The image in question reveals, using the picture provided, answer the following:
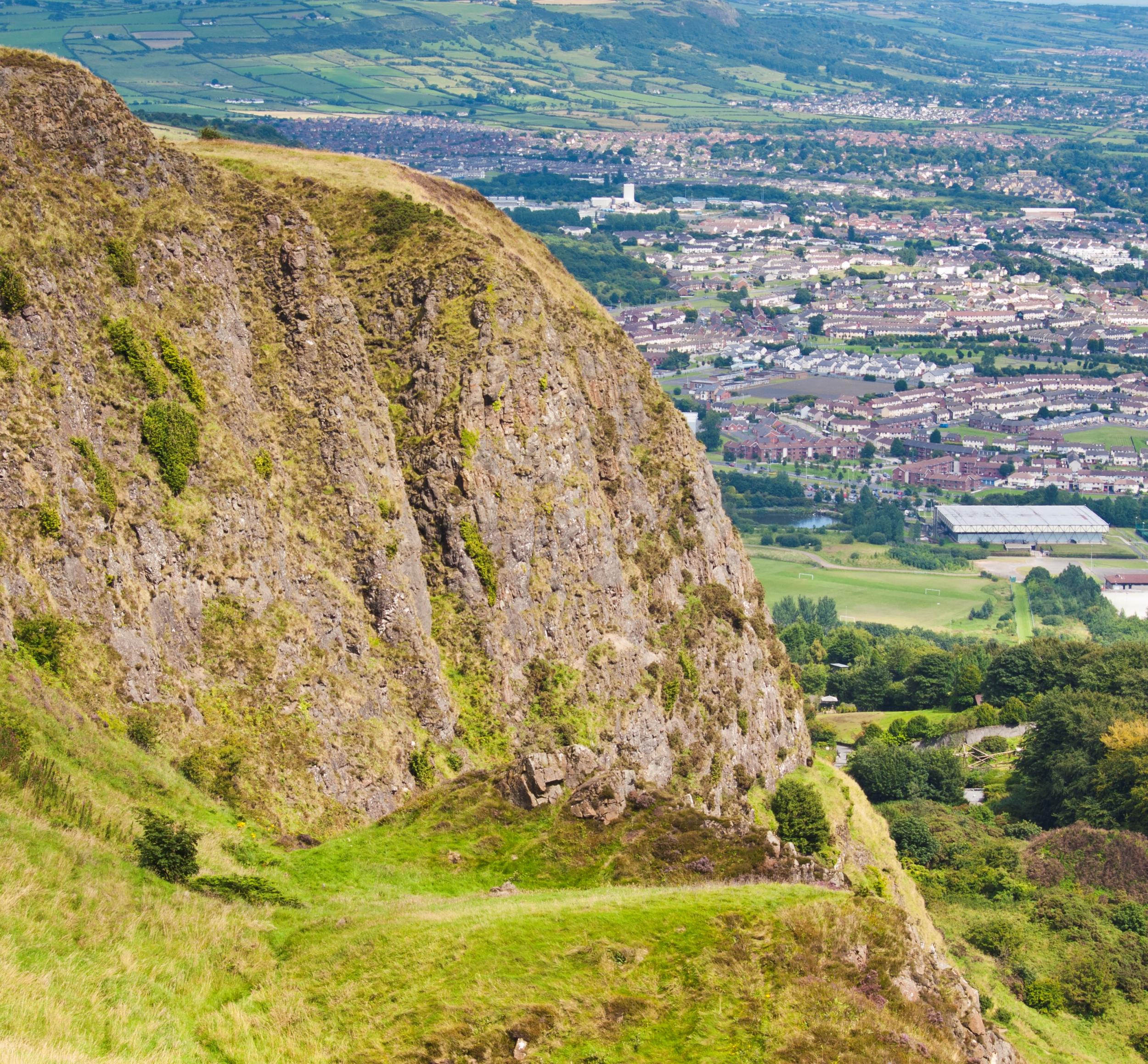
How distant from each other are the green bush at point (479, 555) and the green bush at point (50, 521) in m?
22.1

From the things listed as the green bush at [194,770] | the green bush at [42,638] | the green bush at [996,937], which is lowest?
the green bush at [996,937]

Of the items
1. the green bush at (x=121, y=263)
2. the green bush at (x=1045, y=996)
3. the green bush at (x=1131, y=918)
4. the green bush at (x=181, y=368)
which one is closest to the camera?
the green bush at (x=121, y=263)

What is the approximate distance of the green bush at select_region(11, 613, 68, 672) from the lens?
1734 inches

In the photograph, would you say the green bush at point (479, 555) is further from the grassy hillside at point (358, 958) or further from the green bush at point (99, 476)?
the grassy hillside at point (358, 958)

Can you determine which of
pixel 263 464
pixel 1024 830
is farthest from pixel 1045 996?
pixel 263 464

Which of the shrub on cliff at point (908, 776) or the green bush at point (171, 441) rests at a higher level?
the green bush at point (171, 441)

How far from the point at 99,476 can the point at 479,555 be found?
817 inches

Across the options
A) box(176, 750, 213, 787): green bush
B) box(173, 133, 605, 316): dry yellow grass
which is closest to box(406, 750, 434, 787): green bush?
box(176, 750, 213, 787): green bush

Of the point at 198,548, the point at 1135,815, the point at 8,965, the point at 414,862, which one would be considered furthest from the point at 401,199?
the point at 1135,815

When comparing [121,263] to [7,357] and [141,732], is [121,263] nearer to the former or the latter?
[7,357]

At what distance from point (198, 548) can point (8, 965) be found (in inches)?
890

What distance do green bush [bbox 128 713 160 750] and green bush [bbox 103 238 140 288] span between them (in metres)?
17.8

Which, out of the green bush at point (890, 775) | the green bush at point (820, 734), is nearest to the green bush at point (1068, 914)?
the green bush at point (890, 775)

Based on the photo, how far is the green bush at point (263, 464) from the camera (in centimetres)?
5775
